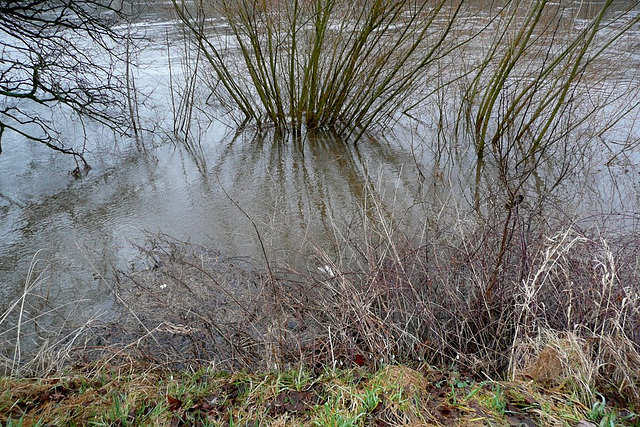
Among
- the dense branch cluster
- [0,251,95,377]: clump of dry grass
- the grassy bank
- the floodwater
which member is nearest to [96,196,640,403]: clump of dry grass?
the grassy bank

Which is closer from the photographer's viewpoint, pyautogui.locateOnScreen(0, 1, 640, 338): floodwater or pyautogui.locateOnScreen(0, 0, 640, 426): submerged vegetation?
pyautogui.locateOnScreen(0, 0, 640, 426): submerged vegetation

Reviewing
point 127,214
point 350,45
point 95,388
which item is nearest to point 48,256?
point 127,214

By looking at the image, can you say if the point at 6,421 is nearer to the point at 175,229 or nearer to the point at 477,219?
the point at 175,229

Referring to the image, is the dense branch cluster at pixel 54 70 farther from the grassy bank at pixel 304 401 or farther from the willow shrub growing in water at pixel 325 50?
the grassy bank at pixel 304 401

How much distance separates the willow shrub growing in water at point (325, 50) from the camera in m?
Result: 6.77

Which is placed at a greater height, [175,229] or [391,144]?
[391,144]

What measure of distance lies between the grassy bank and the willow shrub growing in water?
478cm

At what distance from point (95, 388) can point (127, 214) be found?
3.16 metres

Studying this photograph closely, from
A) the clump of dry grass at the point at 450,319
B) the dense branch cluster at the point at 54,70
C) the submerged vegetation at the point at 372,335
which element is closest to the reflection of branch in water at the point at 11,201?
the dense branch cluster at the point at 54,70

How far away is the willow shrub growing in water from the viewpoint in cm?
677

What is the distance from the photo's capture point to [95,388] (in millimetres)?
2998

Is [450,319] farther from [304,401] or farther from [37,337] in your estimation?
[37,337]

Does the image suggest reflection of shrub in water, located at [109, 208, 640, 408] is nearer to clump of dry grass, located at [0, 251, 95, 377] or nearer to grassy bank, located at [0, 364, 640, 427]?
grassy bank, located at [0, 364, 640, 427]

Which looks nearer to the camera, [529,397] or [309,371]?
[529,397]
